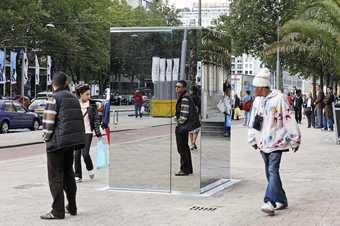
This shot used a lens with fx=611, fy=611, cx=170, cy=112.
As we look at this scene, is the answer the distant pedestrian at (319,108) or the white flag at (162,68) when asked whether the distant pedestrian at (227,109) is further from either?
the distant pedestrian at (319,108)

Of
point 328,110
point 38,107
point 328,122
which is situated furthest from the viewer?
point 38,107

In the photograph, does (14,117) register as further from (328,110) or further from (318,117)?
(318,117)

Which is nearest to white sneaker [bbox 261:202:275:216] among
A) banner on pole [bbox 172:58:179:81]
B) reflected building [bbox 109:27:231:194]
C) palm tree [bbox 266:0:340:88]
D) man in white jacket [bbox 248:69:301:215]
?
man in white jacket [bbox 248:69:301:215]

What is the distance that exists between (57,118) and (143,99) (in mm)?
2930

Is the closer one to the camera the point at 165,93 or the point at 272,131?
the point at 272,131

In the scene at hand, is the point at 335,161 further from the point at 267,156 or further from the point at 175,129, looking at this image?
the point at 267,156

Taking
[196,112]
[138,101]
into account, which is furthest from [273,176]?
[138,101]

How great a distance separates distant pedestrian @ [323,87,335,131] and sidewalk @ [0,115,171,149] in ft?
35.0

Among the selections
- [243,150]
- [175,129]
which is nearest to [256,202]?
[175,129]

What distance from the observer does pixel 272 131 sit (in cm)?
799

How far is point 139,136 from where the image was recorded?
1134cm

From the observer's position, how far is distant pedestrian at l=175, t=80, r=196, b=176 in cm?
977

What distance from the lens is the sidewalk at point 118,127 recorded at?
10442 millimetres

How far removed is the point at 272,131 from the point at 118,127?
521 cm
